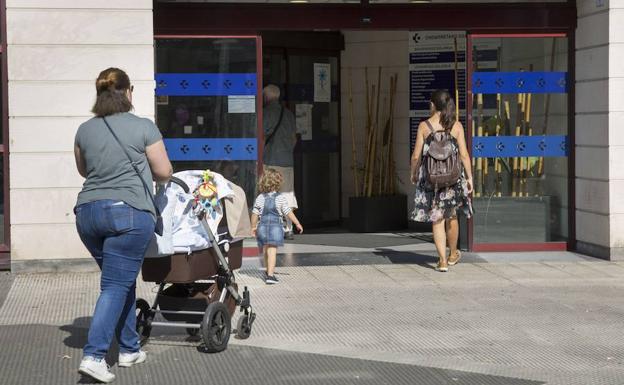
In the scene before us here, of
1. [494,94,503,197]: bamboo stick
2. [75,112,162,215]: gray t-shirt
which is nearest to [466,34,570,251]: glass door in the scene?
[494,94,503,197]: bamboo stick

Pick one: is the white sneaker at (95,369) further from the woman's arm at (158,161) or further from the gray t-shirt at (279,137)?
the gray t-shirt at (279,137)

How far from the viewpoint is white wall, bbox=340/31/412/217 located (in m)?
14.8

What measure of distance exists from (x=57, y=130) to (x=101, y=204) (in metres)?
4.21

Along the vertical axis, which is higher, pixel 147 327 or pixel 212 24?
pixel 212 24

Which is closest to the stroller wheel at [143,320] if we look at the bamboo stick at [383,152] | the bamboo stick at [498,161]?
the bamboo stick at [498,161]

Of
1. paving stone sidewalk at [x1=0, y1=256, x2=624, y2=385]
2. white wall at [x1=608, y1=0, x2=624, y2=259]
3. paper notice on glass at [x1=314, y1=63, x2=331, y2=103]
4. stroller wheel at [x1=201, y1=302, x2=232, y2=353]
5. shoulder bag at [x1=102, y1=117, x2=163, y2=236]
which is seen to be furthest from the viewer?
paper notice on glass at [x1=314, y1=63, x2=331, y2=103]

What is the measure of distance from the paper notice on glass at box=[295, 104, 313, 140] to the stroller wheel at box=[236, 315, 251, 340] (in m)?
6.99

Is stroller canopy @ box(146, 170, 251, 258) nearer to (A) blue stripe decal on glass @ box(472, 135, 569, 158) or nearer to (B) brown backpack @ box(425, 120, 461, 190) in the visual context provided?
(B) brown backpack @ box(425, 120, 461, 190)

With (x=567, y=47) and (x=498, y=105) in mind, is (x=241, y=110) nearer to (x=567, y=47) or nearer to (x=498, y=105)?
(x=498, y=105)

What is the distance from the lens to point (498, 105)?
1215 centimetres

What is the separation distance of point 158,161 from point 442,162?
4.61 m

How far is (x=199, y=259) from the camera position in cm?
742

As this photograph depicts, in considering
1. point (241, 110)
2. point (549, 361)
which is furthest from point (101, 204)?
point (241, 110)

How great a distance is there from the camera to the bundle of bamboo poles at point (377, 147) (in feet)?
48.4
